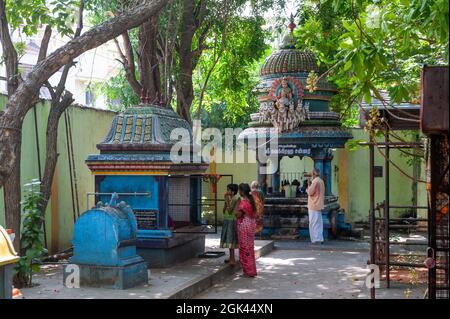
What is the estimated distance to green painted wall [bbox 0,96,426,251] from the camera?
11.9 m

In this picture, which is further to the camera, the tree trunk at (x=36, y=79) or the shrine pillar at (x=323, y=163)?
the shrine pillar at (x=323, y=163)

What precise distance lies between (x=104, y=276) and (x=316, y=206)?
687cm

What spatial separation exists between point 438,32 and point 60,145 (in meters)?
8.45

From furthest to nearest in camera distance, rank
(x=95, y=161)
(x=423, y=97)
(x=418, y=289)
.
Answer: (x=95, y=161), (x=418, y=289), (x=423, y=97)

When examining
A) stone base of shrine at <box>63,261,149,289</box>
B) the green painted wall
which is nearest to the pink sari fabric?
stone base of shrine at <box>63,261,149,289</box>

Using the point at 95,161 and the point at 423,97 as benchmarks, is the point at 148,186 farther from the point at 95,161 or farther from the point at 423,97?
the point at 423,97

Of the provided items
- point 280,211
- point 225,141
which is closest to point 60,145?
point 280,211

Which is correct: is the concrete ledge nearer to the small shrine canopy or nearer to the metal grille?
the metal grille

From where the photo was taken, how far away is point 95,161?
1037 centimetres

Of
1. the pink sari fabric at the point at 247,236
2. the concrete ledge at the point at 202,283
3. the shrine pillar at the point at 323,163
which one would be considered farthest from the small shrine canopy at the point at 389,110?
the shrine pillar at the point at 323,163

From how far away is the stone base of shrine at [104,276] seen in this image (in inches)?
332

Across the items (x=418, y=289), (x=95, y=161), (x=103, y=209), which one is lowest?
(x=418, y=289)

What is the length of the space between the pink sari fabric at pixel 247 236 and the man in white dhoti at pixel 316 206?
382cm

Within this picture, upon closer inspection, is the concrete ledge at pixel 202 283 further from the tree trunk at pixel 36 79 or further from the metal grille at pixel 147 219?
the tree trunk at pixel 36 79
